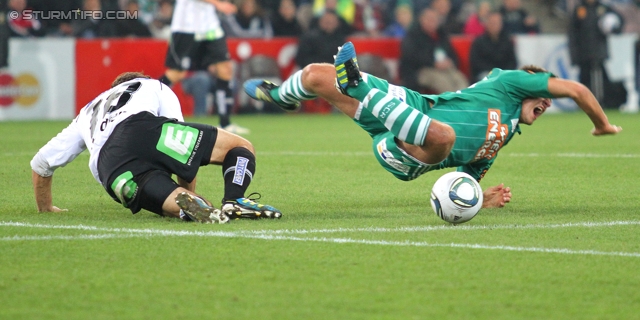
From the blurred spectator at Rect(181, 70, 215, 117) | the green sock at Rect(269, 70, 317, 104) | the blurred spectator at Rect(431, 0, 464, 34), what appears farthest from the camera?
the blurred spectator at Rect(431, 0, 464, 34)

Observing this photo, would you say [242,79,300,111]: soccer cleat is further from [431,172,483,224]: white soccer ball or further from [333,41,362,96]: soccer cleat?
[431,172,483,224]: white soccer ball

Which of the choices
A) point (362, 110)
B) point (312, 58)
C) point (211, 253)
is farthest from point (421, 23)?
point (211, 253)

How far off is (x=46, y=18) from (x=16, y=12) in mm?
599

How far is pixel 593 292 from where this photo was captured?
14.9ft

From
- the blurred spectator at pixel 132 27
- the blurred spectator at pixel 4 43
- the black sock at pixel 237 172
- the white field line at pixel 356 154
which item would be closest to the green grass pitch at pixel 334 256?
the black sock at pixel 237 172

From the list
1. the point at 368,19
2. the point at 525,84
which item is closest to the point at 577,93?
the point at 525,84

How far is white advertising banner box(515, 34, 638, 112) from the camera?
797 inches

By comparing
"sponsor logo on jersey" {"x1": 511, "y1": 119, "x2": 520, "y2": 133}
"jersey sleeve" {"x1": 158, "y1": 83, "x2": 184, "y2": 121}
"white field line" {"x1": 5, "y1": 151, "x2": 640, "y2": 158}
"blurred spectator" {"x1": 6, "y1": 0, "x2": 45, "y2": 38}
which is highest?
"sponsor logo on jersey" {"x1": 511, "y1": 119, "x2": 520, "y2": 133}

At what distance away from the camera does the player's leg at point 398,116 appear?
6477mm

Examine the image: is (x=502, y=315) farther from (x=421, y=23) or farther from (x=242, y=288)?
(x=421, y=23)

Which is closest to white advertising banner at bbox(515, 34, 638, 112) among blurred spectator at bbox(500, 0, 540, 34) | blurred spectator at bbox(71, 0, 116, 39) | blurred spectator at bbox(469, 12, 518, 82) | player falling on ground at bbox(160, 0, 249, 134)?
blurred spectator at bbox(469, 12, 518, 82)

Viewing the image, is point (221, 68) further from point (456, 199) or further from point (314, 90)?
point (456, 199)

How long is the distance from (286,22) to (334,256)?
15587 millimetres

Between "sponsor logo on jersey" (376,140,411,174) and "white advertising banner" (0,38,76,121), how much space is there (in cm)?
1129
